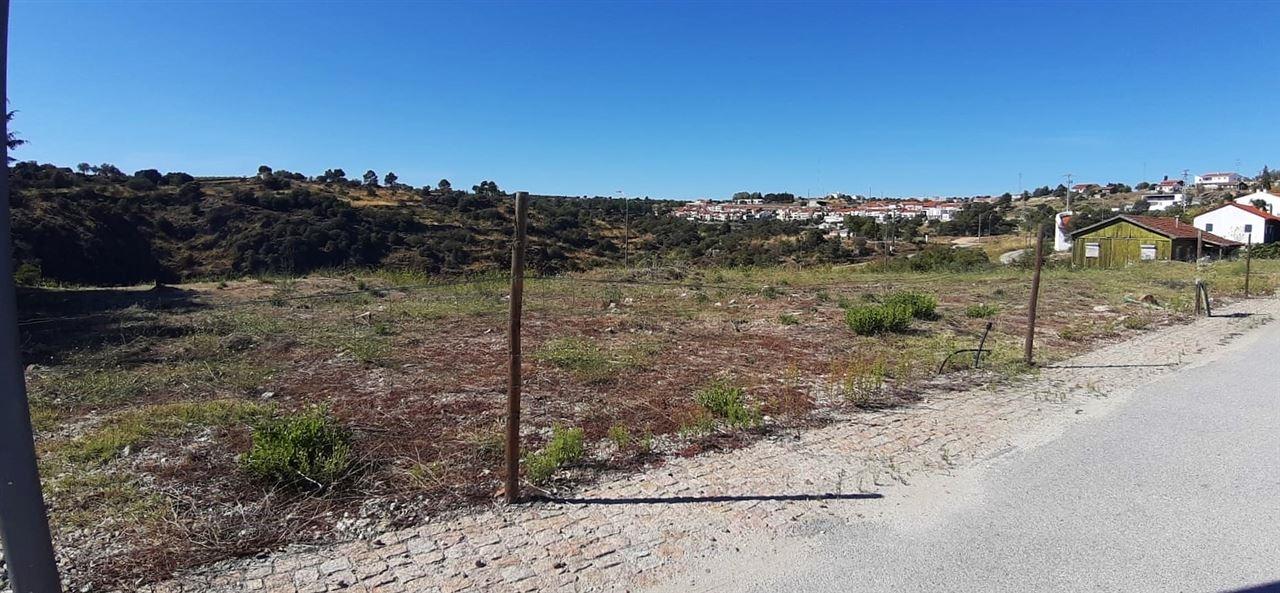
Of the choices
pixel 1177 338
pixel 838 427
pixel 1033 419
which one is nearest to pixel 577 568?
pixel 838 427

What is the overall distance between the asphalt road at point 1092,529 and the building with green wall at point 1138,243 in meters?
32.7

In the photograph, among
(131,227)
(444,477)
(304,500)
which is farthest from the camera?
(131,227)

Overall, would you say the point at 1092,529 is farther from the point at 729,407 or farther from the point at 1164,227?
the point at 1164,227

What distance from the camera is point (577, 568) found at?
305 centimetres

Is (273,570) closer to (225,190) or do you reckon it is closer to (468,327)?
(468,327)

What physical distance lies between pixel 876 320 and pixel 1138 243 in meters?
33.0

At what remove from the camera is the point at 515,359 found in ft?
12.4

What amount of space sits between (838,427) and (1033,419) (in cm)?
172

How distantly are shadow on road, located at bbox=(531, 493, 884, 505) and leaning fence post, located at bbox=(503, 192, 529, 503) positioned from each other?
163 mm

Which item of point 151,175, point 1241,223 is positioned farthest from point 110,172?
point 1241,223

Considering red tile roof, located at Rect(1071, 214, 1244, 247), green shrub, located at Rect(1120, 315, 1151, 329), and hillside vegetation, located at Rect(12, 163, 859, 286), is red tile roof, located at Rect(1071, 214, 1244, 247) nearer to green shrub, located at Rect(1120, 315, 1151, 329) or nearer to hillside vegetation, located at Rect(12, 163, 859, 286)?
hillside vegetation, located at Rect(12, 163, 859, 286)

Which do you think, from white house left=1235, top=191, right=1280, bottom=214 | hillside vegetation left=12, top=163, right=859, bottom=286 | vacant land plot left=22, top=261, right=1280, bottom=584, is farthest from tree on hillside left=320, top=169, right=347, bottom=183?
white house left=1235, top=191, right=1280, bottom=214

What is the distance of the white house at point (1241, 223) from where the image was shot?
44438mm

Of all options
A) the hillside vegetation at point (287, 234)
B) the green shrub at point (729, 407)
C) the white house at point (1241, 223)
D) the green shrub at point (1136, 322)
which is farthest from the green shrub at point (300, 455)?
the white house at point (1241, 223)
